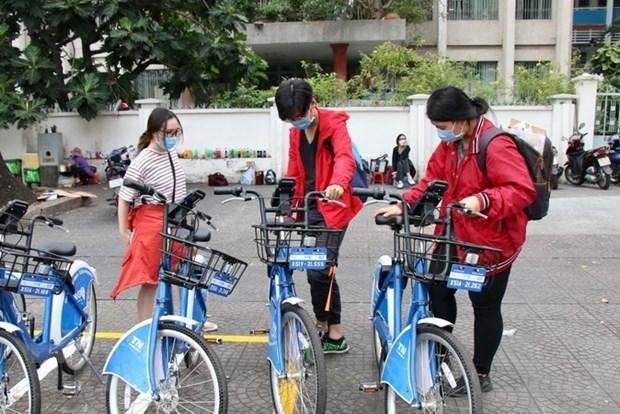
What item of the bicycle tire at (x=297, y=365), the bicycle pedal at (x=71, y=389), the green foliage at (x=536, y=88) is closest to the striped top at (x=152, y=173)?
the bicycle pedal at (x=71, y=389)

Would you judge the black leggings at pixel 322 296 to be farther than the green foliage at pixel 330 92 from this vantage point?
No

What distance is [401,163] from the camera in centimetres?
1368

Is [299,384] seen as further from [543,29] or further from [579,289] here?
[543,29]

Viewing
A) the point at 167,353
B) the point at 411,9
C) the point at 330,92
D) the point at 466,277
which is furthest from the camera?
the point at 411,9

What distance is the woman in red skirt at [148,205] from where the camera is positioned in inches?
149

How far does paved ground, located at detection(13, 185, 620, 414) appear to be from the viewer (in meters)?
3.72

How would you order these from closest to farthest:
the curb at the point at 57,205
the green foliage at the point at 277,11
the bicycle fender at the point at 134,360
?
the bicycle fender at the point at 134,360, the curb at the point at 57,205, the green foliage at the point at 277,11

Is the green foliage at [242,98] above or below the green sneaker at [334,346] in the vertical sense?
above

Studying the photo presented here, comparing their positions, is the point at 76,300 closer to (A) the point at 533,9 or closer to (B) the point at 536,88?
(B) the point at 536,88

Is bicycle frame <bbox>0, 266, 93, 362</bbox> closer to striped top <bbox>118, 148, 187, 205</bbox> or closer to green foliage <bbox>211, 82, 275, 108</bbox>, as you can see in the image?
striped top <bbox>118, 148, 187, 205</bbox>

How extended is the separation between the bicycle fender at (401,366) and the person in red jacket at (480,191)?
529 mm

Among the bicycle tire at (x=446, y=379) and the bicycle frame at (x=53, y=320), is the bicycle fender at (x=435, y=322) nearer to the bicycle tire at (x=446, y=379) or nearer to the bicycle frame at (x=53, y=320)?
the bicycle tire at (x=446, y=379)

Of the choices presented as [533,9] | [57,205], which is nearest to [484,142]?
[57,205]

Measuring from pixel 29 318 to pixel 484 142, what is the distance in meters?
2.75
